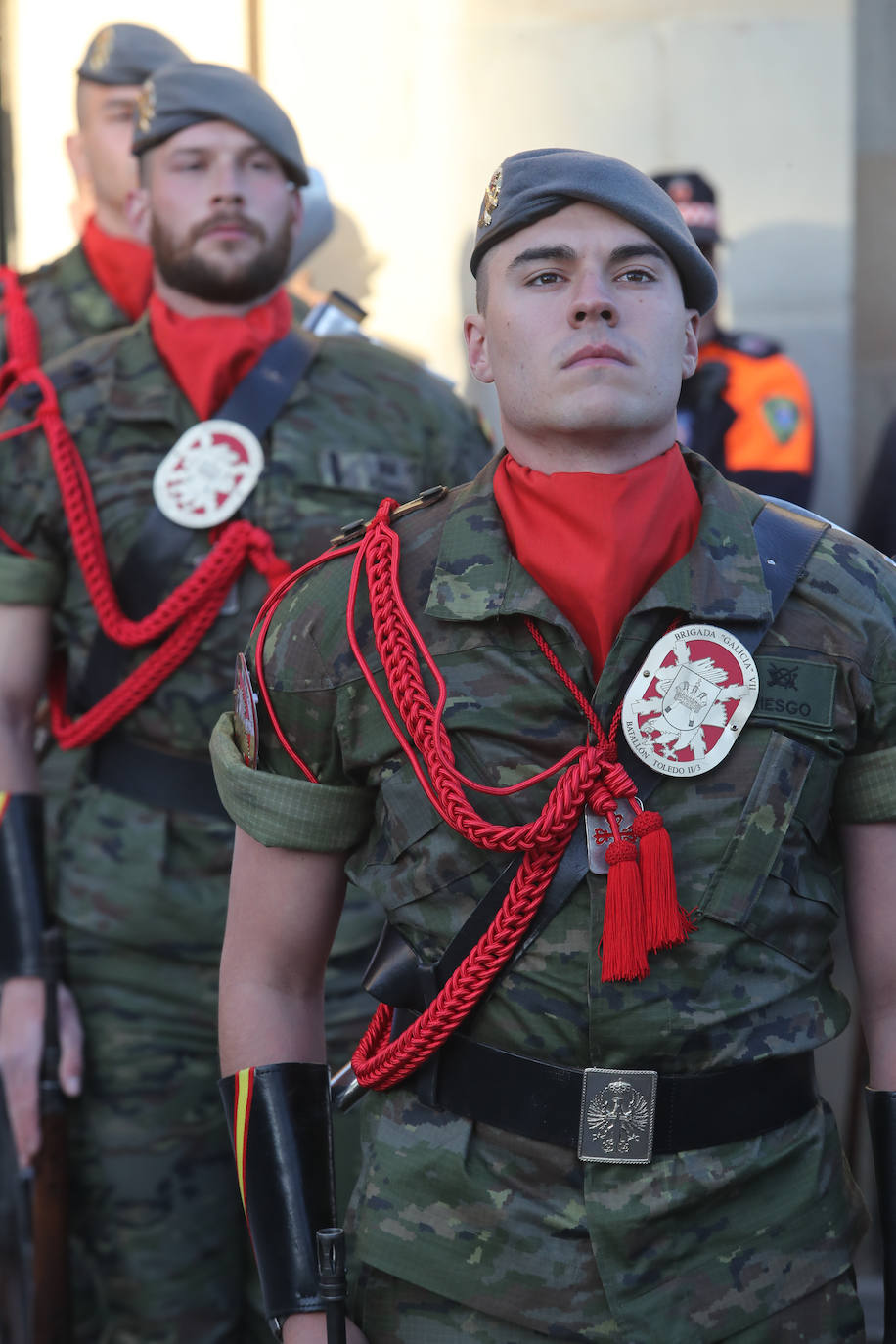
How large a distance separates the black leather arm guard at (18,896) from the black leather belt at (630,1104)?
1.43 metres

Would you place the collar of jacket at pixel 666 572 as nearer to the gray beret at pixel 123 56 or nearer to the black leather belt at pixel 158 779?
the black leather belt at pixel 158 779

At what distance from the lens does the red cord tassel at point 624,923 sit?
180 centimetres

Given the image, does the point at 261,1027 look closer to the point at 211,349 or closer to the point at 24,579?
the point at 24,579

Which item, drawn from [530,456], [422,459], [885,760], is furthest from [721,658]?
[422,459]

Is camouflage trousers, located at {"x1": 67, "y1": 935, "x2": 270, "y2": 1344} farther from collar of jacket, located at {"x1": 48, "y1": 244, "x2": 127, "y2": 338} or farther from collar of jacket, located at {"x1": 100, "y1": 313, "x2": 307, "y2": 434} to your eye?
collar of jacket, located at {"x1": 48, "y1": 244, "x2": 127, "y2": 338}

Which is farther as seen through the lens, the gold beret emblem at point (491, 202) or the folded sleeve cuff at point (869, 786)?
the gold beret emblem at point (491, 202)

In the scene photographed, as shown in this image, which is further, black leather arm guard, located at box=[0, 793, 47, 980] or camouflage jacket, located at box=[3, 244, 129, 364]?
camouflage jacket, located at box=[3, 244, 129, 364]

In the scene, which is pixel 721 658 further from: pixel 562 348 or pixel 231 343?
pixel 231 343

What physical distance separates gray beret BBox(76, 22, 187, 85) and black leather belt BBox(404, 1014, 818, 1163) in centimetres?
309

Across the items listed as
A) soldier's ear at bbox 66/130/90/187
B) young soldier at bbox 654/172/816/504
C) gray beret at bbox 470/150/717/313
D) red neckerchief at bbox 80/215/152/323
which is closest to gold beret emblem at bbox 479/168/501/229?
gray beret at bbox 470/150/717/313

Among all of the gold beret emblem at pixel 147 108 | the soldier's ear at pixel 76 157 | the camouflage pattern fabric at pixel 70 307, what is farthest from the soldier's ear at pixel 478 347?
the soldier's ear at pixel 76 157

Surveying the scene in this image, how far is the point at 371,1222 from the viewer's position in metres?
1.95

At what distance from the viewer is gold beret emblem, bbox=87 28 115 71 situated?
14.0 ft

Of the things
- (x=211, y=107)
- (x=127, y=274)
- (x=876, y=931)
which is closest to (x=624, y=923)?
(x=876, y=931)
